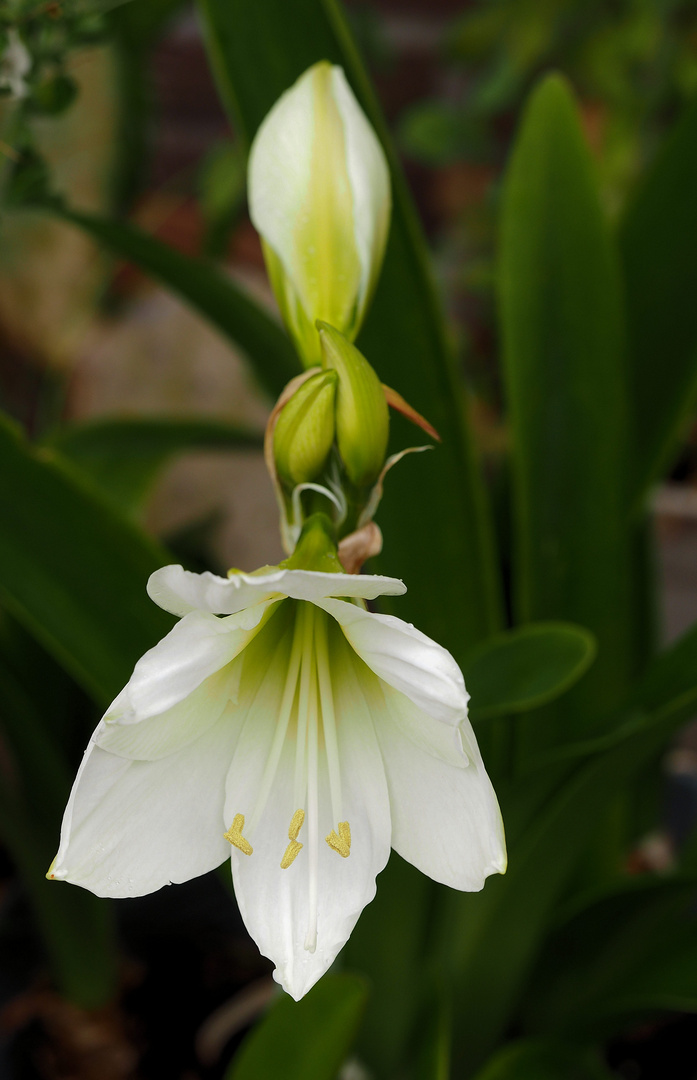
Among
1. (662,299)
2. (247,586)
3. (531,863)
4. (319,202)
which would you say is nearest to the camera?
(247,586)

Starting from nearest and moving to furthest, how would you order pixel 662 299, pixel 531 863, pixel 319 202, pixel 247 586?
pixel 247 586 < pixel 319 202 < pixel 531 863 < pixel 662 299

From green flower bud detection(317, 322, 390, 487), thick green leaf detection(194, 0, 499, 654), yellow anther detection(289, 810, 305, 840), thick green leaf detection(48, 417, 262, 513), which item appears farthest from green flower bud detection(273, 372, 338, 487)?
thick green leaf detection(48, 417, 262, 513)

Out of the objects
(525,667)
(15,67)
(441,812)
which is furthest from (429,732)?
(15,67)

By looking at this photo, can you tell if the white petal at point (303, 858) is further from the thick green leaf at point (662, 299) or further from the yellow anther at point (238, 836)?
the thick green leaf at point (662, 299)

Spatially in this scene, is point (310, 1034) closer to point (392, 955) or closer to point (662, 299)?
point (392, 955)

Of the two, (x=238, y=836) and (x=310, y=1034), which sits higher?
(x=238, y=836)

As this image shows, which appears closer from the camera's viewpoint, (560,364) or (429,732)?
(429,732)
